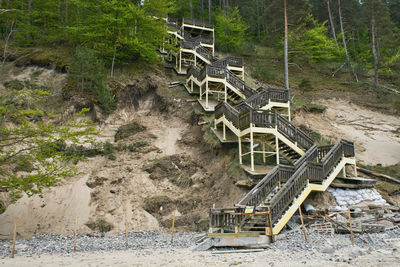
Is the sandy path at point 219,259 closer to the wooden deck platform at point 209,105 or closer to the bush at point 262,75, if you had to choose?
the wooden deck platform at point 209,105

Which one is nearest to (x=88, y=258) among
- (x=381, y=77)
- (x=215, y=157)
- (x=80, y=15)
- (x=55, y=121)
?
(x=215, y=157)

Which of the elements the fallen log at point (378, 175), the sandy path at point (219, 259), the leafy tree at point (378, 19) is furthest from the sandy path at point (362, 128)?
the sandy path at point (219, 259)

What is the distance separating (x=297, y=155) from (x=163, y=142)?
914 centimetres

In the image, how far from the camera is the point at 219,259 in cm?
764

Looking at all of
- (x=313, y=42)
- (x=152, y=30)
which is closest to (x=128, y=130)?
(x=152, y=30)

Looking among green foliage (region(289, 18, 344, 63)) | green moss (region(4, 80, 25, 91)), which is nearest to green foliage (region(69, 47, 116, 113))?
green moss (region(4, 80, 25, 91))

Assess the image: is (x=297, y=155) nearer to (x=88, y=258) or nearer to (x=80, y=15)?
(x=88, y=258)

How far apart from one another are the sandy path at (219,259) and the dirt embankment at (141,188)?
516cm

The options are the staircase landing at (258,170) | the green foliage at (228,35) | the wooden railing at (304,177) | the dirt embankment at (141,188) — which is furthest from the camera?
the green foliage at (228,35)

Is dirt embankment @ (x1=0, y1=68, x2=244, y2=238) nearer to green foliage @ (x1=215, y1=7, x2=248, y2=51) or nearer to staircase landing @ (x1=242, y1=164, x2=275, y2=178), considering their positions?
staircase landing @ (x1=242, y1=164, x2=275, y2=178)

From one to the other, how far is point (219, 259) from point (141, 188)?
936cm

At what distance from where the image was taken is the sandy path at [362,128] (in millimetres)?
20047

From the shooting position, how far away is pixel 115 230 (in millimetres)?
13734

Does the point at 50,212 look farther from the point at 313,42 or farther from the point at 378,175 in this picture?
the point at 313,42
